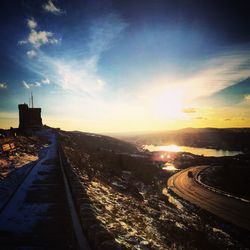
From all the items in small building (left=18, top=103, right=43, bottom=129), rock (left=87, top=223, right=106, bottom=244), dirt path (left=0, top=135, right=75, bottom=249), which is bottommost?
dirt path (left=0, top=135, right=75, bottom=249)

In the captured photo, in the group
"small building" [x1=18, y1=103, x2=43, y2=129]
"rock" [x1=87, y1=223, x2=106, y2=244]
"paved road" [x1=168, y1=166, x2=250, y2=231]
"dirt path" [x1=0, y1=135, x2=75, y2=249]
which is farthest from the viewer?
"small building" [x1=18, y1=103, x2=43, y2=129]

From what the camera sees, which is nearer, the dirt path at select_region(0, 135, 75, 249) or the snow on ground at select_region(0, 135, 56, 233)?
the dirt path at select_region(0, 135, 75, 249)

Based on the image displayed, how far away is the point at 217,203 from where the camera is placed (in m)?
38.8

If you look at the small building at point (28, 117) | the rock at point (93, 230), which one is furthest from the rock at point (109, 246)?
the small building at point (28, 117)

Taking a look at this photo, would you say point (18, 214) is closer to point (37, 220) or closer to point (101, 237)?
point (37, 220)

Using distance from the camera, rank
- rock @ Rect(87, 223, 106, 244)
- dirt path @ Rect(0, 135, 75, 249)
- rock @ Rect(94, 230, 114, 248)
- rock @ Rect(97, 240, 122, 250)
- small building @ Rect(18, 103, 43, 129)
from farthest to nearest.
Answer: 1. small building @ Rect(18, 103, 43, 129)
2. dirt path @ Rect(0, 135, 75, 249)
3. rock @ Rect(87, 223, 106, 244)
4. rock @ Rect(94, 230, 114, 248)
5. rock @ Rect(97, 240, 122, 250)

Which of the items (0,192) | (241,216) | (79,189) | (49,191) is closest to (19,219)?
(79,189)

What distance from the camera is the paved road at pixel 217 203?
30750 millimetres

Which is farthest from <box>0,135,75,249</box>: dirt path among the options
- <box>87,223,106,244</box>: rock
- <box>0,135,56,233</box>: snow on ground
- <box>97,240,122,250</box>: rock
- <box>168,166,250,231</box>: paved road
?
<box>168,166,250,231</box>: paved road

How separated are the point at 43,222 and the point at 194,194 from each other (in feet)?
154

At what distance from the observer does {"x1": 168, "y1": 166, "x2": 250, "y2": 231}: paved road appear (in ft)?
101

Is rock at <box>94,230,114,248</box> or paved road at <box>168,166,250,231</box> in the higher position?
rock at <box>94,230,114,248</box>

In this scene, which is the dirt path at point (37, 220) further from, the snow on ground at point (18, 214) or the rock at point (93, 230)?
the rock at point (93, 230)

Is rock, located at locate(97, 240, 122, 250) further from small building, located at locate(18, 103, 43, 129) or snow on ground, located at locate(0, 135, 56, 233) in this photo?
small building, located at locate(18, 103, 43, 129)
